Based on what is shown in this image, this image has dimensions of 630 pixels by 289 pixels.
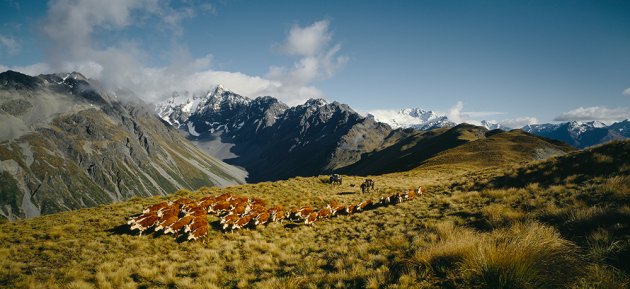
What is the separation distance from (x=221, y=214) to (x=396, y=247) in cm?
1200

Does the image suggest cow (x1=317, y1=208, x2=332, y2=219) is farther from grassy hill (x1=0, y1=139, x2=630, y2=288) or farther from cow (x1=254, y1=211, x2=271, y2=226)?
cow (x1=254, y1=211, x2=271, y2=226)

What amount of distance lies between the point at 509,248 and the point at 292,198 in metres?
21.0

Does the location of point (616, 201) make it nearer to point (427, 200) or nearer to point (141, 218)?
point (427, 200)

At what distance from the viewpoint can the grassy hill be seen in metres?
7.61

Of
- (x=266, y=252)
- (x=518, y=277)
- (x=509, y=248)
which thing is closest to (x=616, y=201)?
(x=509, y=248)

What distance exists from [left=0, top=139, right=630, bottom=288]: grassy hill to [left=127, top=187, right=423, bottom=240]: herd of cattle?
0.69 m

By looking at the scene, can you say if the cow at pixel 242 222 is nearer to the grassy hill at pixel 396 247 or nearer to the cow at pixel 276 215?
the grassy hill at pixel 396 247

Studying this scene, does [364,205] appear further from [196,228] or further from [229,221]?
[196,228]

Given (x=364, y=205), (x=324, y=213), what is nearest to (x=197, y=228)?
(x=324, y=213)

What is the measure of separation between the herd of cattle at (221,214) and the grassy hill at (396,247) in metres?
0.69

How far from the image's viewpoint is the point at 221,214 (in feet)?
64.7

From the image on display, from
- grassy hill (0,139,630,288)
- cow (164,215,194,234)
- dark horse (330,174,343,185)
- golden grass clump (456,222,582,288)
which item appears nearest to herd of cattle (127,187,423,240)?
cow (164,215,194,234)

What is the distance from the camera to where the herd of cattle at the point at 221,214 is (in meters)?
16.2

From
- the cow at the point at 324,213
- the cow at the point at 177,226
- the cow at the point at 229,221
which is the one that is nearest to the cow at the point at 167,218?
the cow at the point at 177,226
